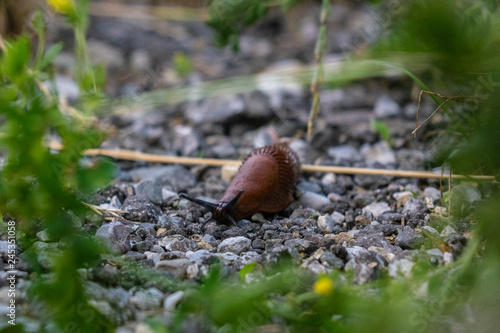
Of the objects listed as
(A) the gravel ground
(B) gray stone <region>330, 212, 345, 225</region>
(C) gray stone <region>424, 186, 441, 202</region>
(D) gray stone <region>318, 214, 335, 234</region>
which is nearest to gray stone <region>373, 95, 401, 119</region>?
(A) the gravel ground

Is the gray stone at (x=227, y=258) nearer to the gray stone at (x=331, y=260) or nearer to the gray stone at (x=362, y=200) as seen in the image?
the gray stone at (x=331, y=260)

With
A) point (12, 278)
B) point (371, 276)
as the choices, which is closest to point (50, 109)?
point (12, 278)

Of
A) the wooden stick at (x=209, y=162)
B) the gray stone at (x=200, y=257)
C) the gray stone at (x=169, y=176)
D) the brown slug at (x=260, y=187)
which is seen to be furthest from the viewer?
the gray stone at (x=169, y=176)

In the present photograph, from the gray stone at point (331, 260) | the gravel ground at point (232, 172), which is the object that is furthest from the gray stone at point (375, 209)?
the gray stone at point (331, 260)

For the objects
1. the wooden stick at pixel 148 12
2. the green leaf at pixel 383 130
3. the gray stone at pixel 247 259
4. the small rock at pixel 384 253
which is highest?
the wooden stick at pixel 148 12

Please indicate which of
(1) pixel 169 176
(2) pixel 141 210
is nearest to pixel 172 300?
(2) pixel 141 210

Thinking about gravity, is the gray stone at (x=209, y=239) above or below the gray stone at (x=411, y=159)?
below

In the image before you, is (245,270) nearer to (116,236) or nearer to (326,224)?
(116,236)

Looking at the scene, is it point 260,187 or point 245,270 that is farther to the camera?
point 260,187
